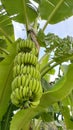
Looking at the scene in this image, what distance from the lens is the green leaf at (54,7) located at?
8.25 feet

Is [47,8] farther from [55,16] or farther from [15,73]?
[15,73]

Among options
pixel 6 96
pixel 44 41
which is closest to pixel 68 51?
pixel 44 41

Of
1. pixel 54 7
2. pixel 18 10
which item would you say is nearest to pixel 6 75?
pixel 18 10

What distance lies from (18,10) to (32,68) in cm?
101

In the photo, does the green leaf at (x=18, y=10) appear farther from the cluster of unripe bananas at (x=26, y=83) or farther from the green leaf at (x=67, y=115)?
the cluster of unripe bananas at (x=26, y=83)

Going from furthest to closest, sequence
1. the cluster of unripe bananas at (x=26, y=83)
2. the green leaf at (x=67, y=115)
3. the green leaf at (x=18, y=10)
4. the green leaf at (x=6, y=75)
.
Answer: the green leaf at (x=18, y=10) < the green leaf at (x=67, y=115) < the green leaf at (x=6, y=75) < the cluster of unripe bananas at (x=26, y=83)

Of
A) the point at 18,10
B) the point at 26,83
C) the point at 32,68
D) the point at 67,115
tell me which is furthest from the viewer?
the point at 18,10

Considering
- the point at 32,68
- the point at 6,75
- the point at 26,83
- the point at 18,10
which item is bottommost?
the point at 26,83

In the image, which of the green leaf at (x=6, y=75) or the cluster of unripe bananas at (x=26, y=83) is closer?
the cluster of unripe bananas at (x=26, y=83)

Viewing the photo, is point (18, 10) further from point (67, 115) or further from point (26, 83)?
point (26, 83)

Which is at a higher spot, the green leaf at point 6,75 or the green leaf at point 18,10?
the green leaf at point 18,10

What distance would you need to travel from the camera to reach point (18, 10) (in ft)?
8.18

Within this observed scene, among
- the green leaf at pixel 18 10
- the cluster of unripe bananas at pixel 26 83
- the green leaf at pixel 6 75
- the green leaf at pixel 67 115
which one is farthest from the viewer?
the green leaf at pixel 18 10

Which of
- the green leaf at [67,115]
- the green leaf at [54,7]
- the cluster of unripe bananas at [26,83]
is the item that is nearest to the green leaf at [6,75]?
the cluster of unripe bananas at [26,83]
